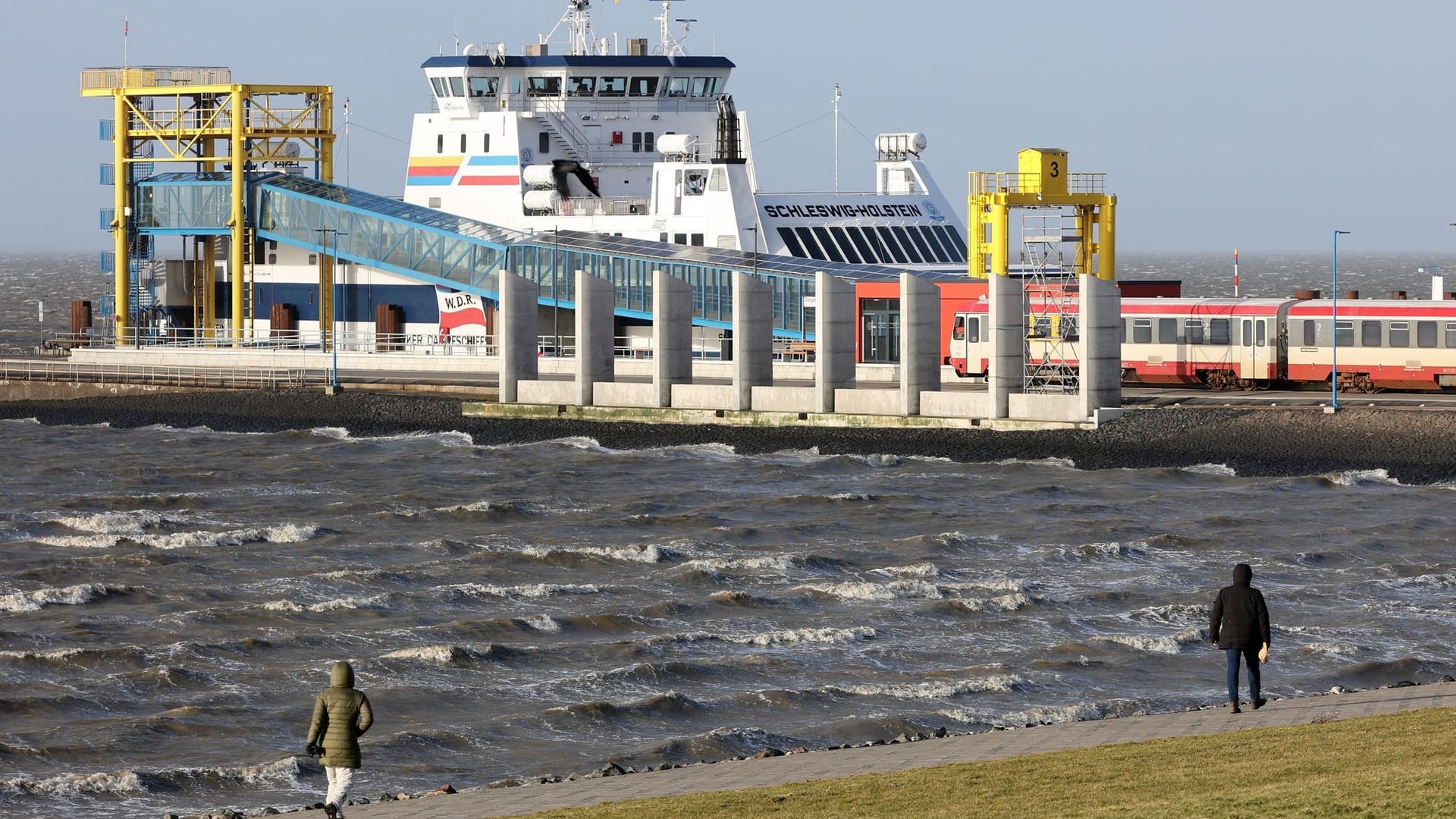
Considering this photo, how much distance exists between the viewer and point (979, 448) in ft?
168

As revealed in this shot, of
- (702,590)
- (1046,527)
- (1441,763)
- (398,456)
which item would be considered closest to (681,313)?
(398,456)

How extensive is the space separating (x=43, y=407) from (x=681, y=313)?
22799 millimetres

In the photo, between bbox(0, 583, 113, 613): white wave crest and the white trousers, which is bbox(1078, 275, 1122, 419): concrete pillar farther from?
the white trousers

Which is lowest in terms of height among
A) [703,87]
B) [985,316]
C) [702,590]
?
[702,590]

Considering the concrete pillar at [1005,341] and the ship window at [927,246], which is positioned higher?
the ship window at [927,246]

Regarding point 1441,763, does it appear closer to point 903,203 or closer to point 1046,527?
point 1046,527

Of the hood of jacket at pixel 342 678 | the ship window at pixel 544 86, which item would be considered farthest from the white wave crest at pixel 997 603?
the ship window at pixel 544 86

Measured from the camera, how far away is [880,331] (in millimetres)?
63875

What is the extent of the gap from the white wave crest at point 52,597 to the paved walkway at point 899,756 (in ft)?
49.3

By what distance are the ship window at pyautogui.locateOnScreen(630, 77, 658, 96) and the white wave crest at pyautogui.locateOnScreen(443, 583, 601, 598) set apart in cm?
4194

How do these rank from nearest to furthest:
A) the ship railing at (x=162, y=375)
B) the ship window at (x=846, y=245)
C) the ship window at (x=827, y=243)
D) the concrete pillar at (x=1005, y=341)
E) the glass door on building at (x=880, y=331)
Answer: the concrete pillar at (x=1005, y=341) → the glass door on building at (x=880, y=331) → the ship railing at (x=162, y=375) → the ship window at (x=846, y=245) → the ship window at (x=827, y=243)

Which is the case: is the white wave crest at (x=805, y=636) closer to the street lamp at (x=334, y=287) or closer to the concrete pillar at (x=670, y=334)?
the concrete pillar at (x=670, y=334)

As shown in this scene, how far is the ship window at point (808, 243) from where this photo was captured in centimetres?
7144

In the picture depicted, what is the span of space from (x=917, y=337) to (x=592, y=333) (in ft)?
32.4
